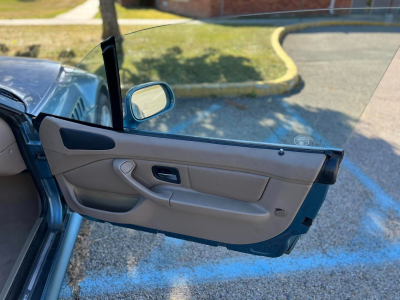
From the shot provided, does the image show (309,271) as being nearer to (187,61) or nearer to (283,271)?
(283,271)

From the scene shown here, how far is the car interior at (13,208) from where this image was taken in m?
2.10

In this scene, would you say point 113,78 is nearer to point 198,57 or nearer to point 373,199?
point 373,199

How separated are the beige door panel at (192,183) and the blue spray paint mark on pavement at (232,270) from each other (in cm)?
58

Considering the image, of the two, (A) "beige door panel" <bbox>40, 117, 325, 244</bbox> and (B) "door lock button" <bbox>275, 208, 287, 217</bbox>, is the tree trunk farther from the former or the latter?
(B) "door lock button" <bbox>275, 208, 287, 217</bbox>

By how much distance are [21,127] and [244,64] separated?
4644 millimetres

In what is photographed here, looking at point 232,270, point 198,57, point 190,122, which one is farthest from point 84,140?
point 198,57

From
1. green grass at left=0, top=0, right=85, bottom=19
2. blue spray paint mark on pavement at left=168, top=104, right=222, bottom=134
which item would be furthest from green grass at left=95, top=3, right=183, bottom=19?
blue spray paint mark on pavement at left=168, top=104, right=222, bottom=134

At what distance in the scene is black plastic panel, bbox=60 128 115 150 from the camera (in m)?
1.91

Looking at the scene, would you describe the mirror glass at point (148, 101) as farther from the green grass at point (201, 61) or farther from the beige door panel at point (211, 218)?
the green grass at point (201, 61)

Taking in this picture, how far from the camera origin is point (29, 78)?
8.59ft

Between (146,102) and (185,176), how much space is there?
56 cm

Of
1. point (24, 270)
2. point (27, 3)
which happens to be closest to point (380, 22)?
point (24, 270)

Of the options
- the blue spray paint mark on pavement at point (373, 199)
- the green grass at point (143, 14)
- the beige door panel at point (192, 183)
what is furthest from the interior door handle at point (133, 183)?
the green grass at point (143, 14)

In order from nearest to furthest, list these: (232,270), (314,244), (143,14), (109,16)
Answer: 1. (232,270)
2. (314,244)
3. (109,16)
4. (143,14)
